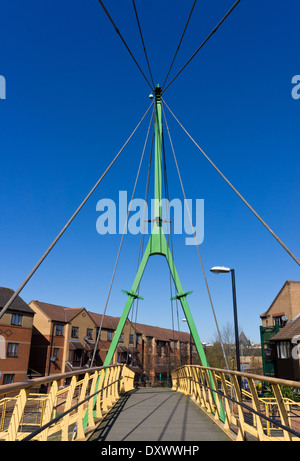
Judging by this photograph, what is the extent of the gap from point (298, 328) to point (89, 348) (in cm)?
2936

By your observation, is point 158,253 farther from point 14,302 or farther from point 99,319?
point 99,319

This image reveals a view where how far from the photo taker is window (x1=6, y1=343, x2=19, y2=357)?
116 feet

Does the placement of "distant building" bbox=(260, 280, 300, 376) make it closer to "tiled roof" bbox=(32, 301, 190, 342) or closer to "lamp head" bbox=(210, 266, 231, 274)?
"tiled roof" bbox=(32, 301, 190, 342)

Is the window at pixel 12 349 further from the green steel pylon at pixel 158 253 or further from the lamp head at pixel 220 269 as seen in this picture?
the lamp head at pixel 220 269

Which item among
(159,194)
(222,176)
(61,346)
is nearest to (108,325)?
(61,346)

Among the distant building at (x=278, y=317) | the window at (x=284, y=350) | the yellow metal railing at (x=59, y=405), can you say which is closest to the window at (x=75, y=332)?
the distant building at (x=278, y=317)

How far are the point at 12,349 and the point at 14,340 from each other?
890 millimetres

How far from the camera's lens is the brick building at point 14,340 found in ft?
114

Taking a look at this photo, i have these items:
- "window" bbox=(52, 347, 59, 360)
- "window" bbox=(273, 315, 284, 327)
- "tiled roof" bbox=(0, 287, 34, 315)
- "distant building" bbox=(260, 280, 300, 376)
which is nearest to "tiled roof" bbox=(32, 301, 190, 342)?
"window" bbox=(52, 347, 59, 360)

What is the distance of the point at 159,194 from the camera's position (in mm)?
14836

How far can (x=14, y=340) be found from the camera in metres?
36.3

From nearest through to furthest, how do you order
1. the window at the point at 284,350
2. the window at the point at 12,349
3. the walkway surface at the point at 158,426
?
the walkway surface at the point at 158,426, the window at the point at 284,350, the window at the point at 12,349
